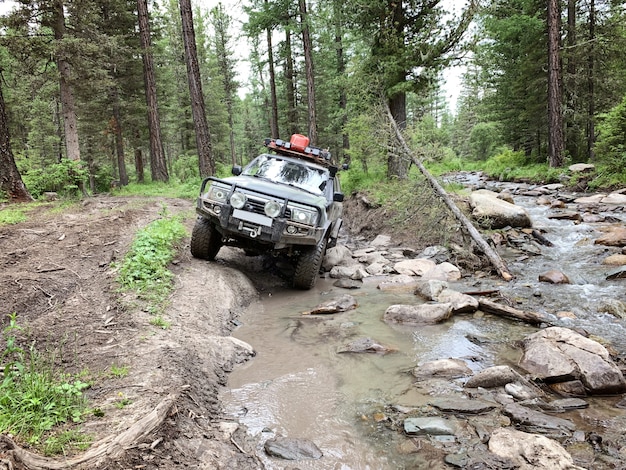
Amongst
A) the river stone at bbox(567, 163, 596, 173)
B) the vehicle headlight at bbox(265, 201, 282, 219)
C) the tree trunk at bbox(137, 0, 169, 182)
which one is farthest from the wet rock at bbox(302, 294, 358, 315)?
the tree trunk at bbox(137, 0, 169, 182)

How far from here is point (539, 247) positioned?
8.95m

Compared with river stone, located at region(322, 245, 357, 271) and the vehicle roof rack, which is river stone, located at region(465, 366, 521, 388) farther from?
the vehicle roof rack

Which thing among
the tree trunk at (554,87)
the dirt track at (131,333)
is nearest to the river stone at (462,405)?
the dirt track at (131,333)

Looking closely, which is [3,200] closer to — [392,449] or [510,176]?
[392,449]

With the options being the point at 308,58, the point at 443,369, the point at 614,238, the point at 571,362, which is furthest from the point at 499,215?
the point at 308,58

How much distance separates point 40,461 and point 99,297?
3.23 meters

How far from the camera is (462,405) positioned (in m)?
3.32

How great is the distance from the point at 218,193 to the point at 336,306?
2562mm

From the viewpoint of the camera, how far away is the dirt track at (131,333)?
252 centimetres

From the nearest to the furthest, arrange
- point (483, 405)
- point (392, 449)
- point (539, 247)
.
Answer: point (392, 449)
point (483, 405)
point (539, 247)

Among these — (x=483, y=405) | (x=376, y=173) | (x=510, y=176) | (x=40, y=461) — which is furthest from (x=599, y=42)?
(x=40, y=461)

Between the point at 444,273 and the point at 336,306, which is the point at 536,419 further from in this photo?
the point at 444,273

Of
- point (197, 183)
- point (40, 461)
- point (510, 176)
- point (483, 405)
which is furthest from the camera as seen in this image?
point (510, 176)

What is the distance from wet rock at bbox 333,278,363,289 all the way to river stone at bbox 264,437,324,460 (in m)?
4.69
